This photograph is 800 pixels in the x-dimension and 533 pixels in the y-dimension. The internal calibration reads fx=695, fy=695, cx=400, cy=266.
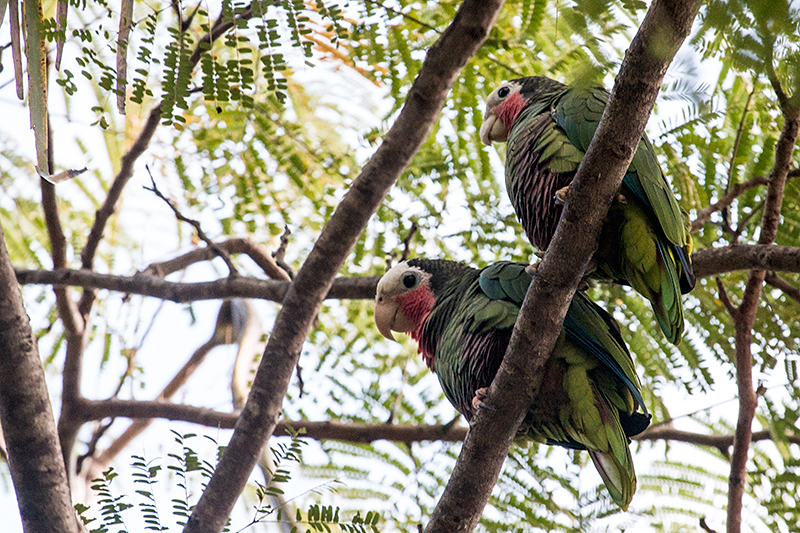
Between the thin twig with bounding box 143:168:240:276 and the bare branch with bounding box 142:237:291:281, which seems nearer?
the thin twig with bounding box 143:168:240:276

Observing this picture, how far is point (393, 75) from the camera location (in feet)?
11.8

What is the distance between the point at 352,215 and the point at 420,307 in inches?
20.7

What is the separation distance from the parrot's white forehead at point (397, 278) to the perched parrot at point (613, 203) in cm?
69

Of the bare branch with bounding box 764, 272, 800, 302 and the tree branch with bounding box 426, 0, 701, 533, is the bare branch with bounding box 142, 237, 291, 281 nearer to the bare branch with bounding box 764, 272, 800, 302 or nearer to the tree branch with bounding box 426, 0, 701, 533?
the tree branch with bounding box 426, 0, 701, 533

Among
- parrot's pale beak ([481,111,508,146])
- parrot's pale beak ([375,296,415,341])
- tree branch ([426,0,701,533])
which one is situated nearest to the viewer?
tree branch ([426,0,701,533])

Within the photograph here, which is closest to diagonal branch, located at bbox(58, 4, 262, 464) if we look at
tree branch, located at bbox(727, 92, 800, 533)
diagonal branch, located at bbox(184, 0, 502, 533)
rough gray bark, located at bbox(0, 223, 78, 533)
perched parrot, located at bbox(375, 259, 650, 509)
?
diagonal branch, located at bbox(184, 0, 502, 533)

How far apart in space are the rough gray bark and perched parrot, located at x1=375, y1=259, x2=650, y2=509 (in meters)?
1.46

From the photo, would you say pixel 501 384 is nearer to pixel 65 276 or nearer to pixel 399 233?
pixel 399 233

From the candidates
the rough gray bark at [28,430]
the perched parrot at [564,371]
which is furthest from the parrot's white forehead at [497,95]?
the rough gray bark at [28,430]

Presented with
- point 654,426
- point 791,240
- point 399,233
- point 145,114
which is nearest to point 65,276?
point 145,114

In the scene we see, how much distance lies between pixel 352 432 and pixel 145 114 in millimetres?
2418

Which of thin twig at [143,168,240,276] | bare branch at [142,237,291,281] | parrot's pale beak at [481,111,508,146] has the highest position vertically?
parrot's pale beak at [481,111,508,146]

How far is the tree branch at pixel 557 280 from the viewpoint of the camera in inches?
68.1

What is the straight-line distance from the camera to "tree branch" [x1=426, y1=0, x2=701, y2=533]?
1729 millimetres
